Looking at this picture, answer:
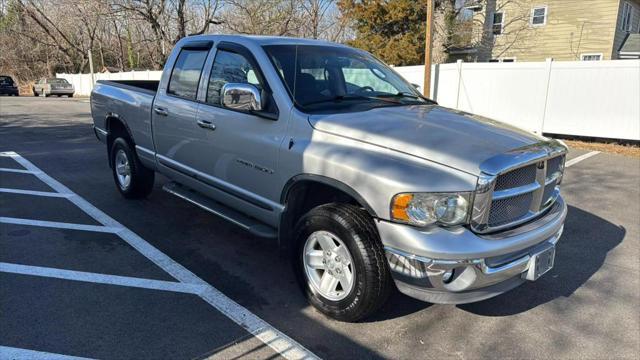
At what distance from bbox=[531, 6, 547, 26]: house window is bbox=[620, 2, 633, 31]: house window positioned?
11.9ft

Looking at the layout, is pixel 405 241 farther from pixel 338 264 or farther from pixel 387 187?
pixel 338 264

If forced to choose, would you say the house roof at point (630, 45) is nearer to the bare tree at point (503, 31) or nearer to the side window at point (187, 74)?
the bare tree at point (503, 31)

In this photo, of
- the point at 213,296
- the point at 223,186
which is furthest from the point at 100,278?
the point at 223,186

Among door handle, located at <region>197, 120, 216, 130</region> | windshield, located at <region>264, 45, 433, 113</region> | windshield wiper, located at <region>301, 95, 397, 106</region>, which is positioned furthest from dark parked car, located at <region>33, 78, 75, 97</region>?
windshield wiper, located at <region>301, 95, 397, 106</region>

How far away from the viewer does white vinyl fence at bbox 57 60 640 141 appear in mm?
11336

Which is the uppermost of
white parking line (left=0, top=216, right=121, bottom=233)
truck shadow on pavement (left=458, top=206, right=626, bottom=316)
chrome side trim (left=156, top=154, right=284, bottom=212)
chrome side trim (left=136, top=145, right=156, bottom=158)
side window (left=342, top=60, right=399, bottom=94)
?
side window (left=342, top=60, right=399, bottom=94)

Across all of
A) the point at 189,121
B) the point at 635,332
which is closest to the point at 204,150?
the point at 189,121

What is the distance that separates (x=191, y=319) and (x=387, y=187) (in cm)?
168

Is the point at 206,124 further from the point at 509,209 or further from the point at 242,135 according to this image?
the point at 509,209

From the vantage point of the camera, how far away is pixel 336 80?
407cm

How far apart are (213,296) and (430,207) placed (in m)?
1.86

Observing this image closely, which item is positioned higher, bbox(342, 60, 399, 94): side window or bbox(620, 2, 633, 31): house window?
bbox(620, 2, 633, 31): house window

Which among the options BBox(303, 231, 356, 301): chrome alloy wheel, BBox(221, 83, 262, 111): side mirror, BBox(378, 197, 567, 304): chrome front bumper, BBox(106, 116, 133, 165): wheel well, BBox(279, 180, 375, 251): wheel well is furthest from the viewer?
BBox(106, 116, 133, 165): wheel well

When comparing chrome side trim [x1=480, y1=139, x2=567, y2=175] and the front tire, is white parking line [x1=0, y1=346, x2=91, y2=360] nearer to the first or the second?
the front tire
